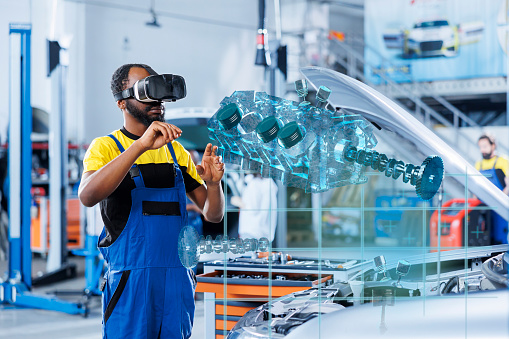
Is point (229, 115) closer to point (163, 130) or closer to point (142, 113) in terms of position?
point (163, 130)

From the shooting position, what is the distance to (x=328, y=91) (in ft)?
5.77

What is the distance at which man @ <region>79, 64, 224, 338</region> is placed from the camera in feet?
5.44

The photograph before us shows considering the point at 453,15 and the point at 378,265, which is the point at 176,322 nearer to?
the point at 378,265

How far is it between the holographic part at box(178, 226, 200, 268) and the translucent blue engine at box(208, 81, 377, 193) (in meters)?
0.32

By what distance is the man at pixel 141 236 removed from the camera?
1.66 metres

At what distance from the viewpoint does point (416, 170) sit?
1514mm

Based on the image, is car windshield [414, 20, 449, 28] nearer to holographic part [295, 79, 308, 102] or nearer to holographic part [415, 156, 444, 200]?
holographic part [295, 79, 308, 102]

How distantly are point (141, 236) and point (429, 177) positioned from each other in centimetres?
79

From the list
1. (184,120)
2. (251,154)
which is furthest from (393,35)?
(251,154)

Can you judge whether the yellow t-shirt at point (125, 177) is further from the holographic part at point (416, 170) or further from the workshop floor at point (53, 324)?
the workshop floor at point (53, 324)

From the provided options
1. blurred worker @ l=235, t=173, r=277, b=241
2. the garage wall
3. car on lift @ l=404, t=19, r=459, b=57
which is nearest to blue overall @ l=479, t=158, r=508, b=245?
blurred worker @ l=235, t=173, r=277, b=241

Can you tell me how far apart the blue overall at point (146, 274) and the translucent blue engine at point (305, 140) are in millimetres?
307

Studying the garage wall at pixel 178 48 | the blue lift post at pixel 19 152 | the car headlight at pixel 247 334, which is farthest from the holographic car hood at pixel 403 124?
the garage wall at pixel 178 48

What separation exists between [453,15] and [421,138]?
939 cm
